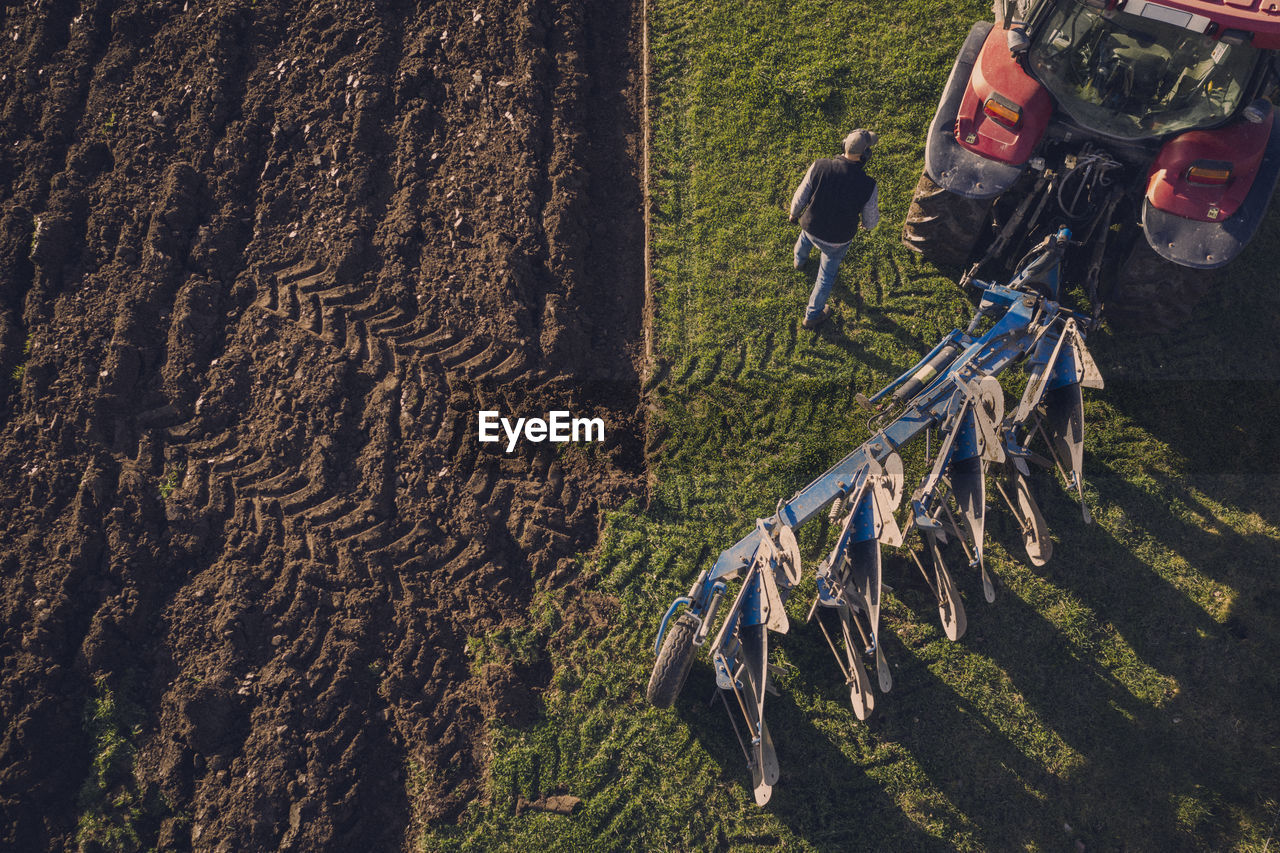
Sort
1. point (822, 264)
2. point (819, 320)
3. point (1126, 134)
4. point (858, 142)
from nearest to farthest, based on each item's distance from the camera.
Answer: point (858, 142) → point (1126, 134) → point (822, 264) → point (819, 320)

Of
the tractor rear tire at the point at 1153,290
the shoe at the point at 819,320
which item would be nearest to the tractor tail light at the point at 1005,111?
the tractor rear tire at the point at 1153,290

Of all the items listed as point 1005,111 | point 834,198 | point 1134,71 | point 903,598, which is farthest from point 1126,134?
point 903,598

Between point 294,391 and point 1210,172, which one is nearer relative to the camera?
point 1210,172

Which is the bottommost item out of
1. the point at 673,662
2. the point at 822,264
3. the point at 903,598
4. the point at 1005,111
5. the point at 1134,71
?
the point at 673,662

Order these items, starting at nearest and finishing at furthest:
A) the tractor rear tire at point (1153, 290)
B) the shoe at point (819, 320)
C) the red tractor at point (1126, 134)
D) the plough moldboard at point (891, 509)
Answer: the plough moldboard at point (891, 509) → the red tractor at point (1126, 134) → the tractor rear tire at point (1153, 290) → the shoe at point (819, 320)

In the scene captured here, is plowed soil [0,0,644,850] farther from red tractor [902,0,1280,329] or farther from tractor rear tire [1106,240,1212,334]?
tractor rear tire [1106,240,1212,334]

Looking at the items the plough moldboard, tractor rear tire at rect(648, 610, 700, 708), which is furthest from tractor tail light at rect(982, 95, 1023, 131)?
tractor rear tire at rect(648, 610, 700, 708)

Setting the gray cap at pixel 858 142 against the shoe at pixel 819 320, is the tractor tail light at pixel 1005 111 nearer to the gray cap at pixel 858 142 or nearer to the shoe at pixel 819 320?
the gray cap at pixel 858 142

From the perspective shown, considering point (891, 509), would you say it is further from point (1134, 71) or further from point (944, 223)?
point (1134, 71)

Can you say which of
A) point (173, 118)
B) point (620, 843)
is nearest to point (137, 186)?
point (173, 118)
